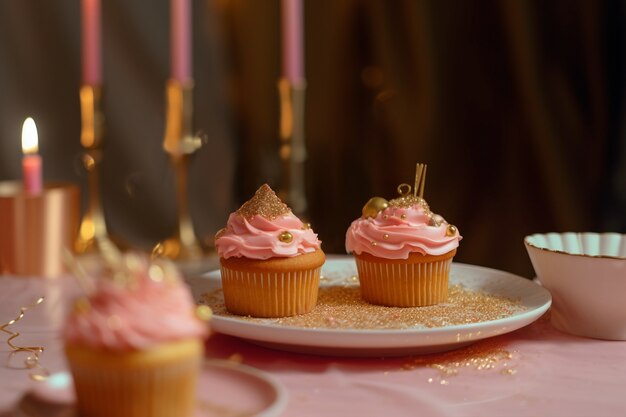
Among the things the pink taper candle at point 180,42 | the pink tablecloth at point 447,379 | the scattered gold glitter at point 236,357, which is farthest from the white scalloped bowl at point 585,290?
the pink taper candle at point 180,42

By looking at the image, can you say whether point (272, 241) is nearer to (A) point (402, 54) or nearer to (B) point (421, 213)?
(B) point (421, 213)

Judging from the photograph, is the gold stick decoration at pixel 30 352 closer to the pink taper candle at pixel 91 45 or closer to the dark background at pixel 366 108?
the pink taper candle at pixel 91 45

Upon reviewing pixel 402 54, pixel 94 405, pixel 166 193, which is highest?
pixel 402 54

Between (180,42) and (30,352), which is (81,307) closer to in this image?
(30,352)

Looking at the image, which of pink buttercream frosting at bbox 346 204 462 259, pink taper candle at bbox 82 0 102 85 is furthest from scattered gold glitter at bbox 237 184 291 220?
pink taper candle at bbox 82 0 102 85

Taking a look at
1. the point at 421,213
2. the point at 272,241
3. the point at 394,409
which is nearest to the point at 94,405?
the point at 394,409

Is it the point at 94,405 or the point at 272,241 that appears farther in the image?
the point at 272,241
